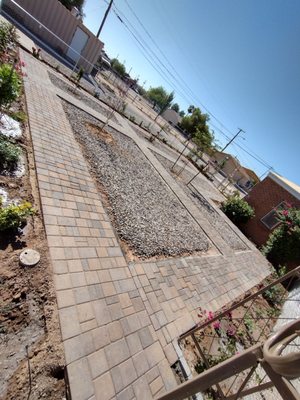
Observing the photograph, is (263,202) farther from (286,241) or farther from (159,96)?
(159,96)

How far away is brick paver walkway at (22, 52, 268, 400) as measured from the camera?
8.14 feet

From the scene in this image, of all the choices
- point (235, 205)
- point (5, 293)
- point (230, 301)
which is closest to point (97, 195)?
point (5, 293)

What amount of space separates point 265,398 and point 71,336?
10.8ft

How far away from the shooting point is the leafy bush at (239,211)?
537 inches

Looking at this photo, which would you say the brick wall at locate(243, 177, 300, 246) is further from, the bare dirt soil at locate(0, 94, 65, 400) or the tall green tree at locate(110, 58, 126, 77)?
the tall green tree at locate(110, 58, 126, 77)

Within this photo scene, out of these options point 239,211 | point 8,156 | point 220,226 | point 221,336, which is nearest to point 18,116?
point 8,156

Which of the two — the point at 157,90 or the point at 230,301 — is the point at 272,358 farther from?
the point at 157,90

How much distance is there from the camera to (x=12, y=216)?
9.84 ft

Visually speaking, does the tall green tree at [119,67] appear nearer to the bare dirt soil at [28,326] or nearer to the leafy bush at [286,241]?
the leafy bush at [286,241]

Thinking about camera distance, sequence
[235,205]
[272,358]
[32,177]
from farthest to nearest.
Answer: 1. [235,205]
2. [32,177]
3. [272,358]

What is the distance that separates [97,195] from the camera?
5.01 metres

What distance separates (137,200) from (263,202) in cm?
1064

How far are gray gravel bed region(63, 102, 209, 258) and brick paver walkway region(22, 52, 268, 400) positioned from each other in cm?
42

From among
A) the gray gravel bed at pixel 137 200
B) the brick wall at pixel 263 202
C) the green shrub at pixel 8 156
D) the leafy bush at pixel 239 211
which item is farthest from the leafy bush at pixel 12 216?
the brick wall at pixel 263 202
